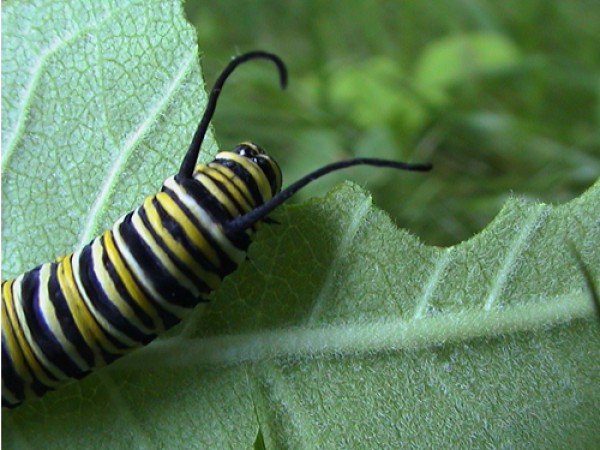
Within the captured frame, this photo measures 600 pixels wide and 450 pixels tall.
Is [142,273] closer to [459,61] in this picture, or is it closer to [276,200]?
[276,200]

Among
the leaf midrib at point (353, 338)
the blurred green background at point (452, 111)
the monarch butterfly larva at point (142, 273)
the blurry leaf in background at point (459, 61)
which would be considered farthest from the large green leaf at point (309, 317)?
the blurry leaf in background at point (459, 61)

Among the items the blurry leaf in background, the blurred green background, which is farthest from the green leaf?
the blurry leaf in background

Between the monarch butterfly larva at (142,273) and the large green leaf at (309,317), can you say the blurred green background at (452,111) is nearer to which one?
the large green leaf at (309,317)

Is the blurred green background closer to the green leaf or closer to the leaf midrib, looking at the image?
the green leaf

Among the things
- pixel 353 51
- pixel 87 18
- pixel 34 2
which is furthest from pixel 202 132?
pixel 353 51

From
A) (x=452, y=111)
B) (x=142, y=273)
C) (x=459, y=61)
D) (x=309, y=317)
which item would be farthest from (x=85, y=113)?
(x=459, y=61)

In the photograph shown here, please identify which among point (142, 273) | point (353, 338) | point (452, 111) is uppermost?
point (142, 273)

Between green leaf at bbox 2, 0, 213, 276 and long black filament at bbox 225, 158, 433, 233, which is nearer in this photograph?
long black filament at bbox 225, 158, 433, 233
